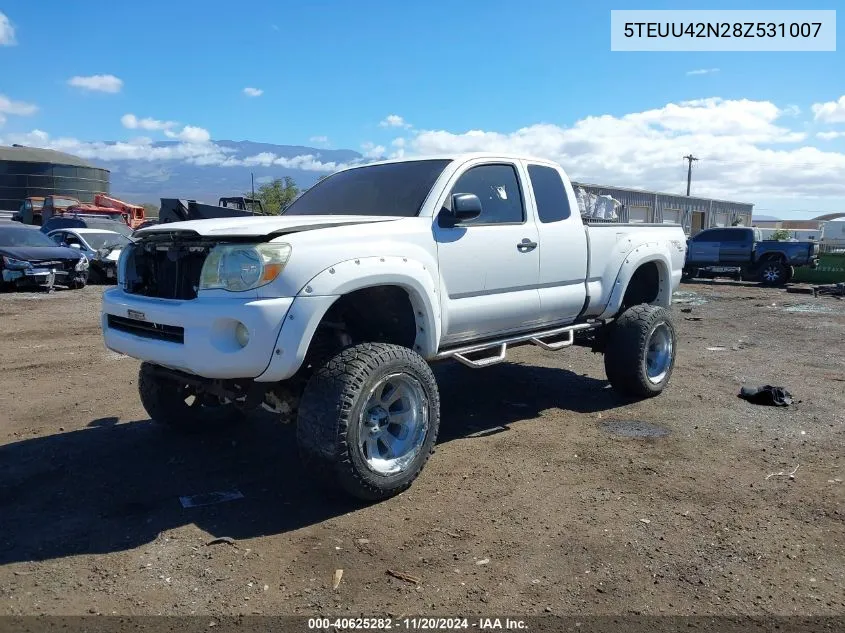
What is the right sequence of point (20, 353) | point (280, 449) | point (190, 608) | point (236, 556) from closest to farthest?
1. point (190, 608)
2. point (236, 556)
3. point (280, 449)
4. point (20, 353)

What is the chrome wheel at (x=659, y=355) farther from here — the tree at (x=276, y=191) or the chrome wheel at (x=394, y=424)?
the tree at (x=276, y=191)

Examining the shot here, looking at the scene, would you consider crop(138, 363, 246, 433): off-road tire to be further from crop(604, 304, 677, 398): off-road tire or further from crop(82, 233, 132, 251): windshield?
crop(82, 233, 132, 251): windshield

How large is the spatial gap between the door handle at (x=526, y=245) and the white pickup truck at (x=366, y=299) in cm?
1

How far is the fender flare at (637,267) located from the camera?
6.11m

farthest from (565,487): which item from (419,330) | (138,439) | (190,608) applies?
(138,439)

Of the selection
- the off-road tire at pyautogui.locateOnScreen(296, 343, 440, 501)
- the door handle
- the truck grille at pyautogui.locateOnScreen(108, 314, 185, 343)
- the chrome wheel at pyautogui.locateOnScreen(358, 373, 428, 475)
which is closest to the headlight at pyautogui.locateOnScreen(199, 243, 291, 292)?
the truck grille at pyautogui.locateOnScreen(108, 314, 185, 343)

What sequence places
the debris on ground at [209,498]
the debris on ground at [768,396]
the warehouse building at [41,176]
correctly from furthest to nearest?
the warehouse building at [41,176]
the debris on ground at [768,396]
the debris on ground at [209,498]

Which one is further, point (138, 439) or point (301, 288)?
point (138, 439)

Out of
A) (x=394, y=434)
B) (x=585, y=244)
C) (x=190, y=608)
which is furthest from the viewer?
(x=585, y=244)

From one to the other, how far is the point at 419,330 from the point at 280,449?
1.42m

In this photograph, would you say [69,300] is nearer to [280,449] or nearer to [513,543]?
[280,449]

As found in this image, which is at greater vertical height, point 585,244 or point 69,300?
point 585,244

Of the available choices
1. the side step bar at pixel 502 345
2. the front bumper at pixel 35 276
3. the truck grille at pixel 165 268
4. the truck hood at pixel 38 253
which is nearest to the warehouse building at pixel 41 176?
the truck hood at pixel 38 253

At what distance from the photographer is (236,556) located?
3.38 meters
